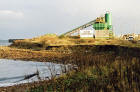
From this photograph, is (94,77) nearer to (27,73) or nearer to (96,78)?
(96,78)

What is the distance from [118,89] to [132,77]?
0.66m

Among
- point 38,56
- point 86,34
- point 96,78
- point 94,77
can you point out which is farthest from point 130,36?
point 96,78

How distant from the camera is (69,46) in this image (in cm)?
2714

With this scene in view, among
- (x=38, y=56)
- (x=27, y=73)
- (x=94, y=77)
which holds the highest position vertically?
(x=94, y=77)

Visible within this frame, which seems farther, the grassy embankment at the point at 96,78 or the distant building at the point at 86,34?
the distant building at the point at 86,34

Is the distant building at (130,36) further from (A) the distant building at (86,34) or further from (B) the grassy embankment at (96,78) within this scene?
(B) the grassy embankment at (96,78)

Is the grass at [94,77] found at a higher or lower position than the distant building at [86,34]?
lower

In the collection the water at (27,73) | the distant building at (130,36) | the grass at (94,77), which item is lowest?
the water at (27,73)

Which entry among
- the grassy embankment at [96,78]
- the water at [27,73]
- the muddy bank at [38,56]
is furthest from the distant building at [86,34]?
the grassy embankment at [96,78]

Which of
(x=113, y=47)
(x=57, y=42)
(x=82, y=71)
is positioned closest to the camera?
(x=82, y=71)

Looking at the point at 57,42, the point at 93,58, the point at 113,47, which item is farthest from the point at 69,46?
the point at 93,58

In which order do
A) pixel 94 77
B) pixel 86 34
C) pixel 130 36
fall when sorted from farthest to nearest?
1. pixel 130 36
2. pixel 86 34
3. pixel 94 77

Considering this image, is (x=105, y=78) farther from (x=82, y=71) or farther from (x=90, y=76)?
(x=82, y=71)

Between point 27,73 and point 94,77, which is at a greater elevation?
point 94,77
